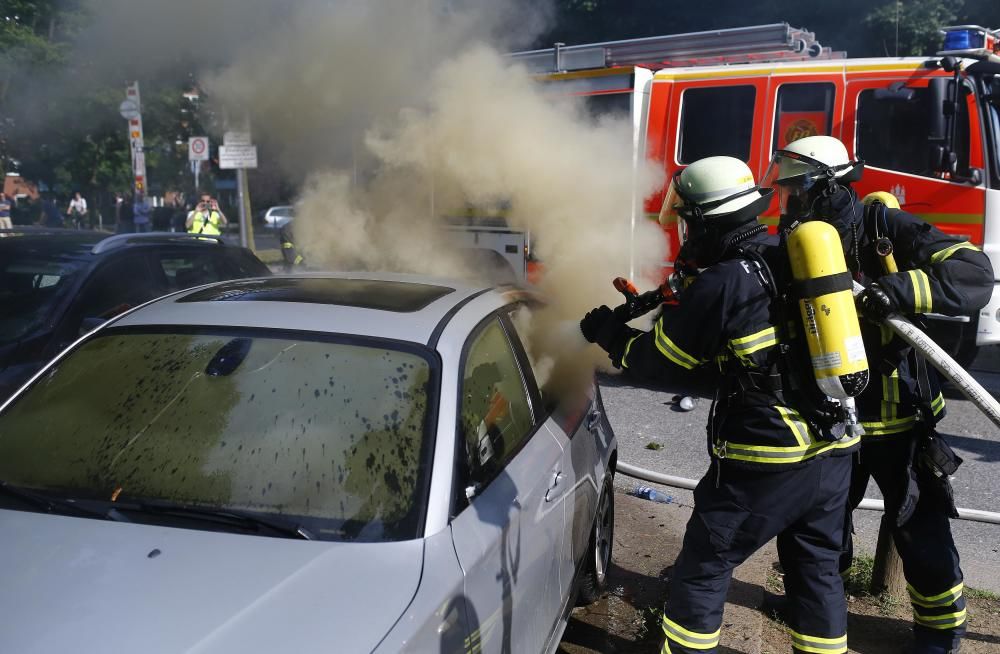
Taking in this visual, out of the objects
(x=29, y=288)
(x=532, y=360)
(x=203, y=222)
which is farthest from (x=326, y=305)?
(x=203, y=222)

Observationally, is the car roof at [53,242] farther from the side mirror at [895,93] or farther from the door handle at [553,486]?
the side mirror at [895,93]

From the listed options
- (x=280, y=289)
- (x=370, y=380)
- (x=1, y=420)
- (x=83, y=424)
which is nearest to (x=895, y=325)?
(x=370, y=380)

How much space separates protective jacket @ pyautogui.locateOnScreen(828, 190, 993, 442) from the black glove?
31mm

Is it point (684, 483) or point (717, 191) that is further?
point (684, 483)

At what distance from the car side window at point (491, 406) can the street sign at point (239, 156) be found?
730cm

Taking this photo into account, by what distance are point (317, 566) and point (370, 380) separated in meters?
0.65

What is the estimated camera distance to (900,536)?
10.4 ft

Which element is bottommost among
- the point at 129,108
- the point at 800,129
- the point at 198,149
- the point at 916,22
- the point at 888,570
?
the point at 888,570

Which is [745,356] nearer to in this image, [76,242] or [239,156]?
[76,242]

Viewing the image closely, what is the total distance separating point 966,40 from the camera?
6582mm

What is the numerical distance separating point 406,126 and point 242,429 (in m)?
4.79

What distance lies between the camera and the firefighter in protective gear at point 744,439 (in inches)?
103

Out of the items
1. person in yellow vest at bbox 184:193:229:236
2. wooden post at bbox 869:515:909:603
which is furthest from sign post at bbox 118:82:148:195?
wooden post at bbox 869:515:909:603

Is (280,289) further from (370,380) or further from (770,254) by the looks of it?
(770,254)
